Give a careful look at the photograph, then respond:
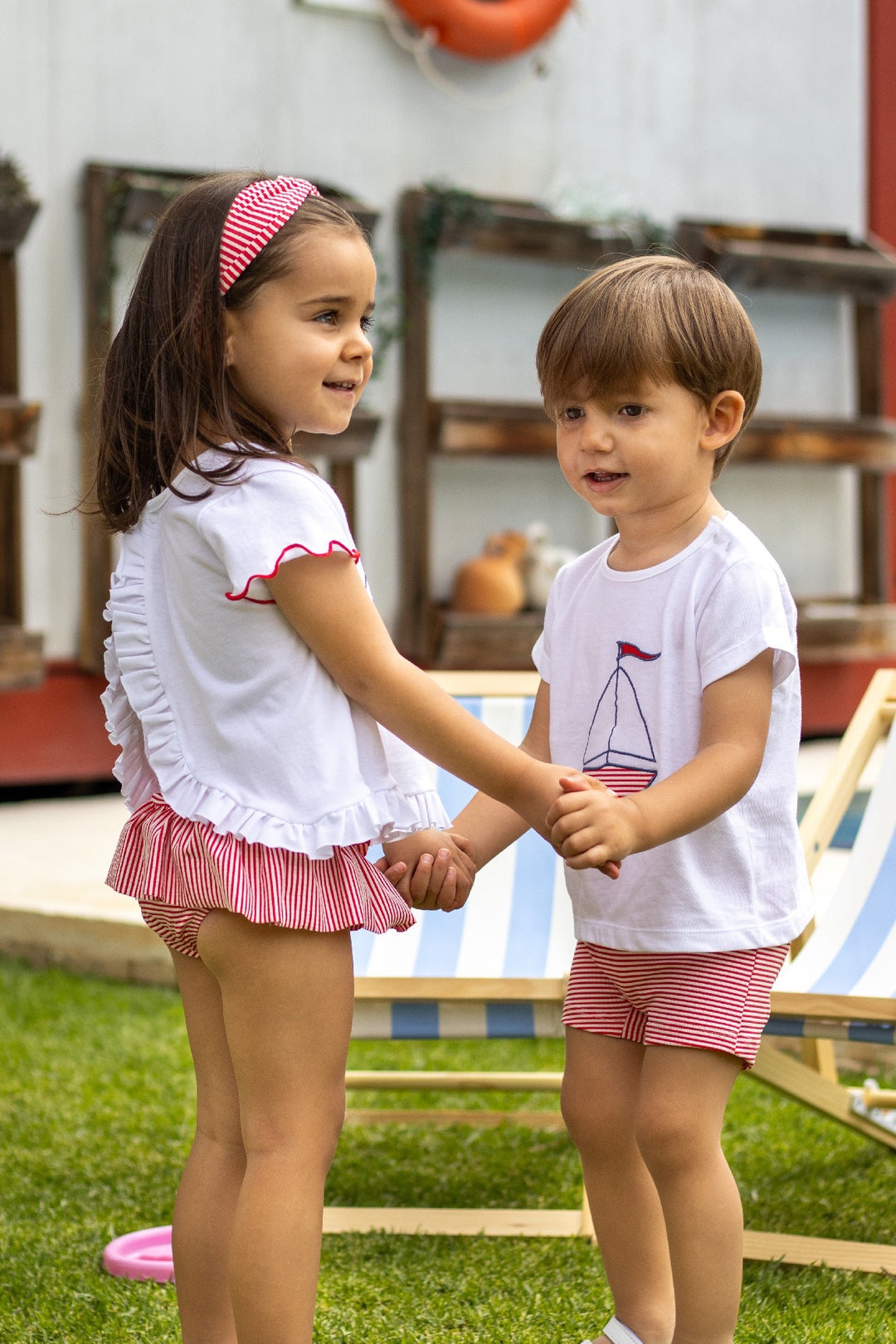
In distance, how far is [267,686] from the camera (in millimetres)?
1520

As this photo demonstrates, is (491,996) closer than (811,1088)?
Yes

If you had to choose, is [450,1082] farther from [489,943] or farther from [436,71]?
[436,71]

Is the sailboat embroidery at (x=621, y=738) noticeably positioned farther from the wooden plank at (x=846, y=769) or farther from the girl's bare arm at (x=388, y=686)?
the wooden plank at (x=846, y=769)

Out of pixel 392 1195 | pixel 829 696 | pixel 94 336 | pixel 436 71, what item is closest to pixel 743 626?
pixel 392 1195

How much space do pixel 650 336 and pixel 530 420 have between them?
5.51 m

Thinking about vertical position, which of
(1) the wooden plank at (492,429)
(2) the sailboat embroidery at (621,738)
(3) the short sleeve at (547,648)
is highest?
(1) the wooden plank at (492,429)

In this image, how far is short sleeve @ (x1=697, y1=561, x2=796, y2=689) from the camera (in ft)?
5.28

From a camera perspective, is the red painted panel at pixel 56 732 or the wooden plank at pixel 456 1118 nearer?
the wooden plank at pixel 456 1118

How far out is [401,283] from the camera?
22.9 ft

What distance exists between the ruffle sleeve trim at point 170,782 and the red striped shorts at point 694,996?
300mm

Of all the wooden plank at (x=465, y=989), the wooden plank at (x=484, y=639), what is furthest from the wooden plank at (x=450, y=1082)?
the wooden plank at (x=484, y=639)

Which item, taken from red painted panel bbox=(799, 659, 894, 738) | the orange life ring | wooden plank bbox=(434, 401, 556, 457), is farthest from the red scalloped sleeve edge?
red painted panel bbox=(799, 659, 894, 738)

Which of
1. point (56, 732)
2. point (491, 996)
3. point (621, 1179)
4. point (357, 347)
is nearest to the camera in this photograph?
point (357, 347)

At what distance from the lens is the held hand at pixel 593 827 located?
4.95 ft
